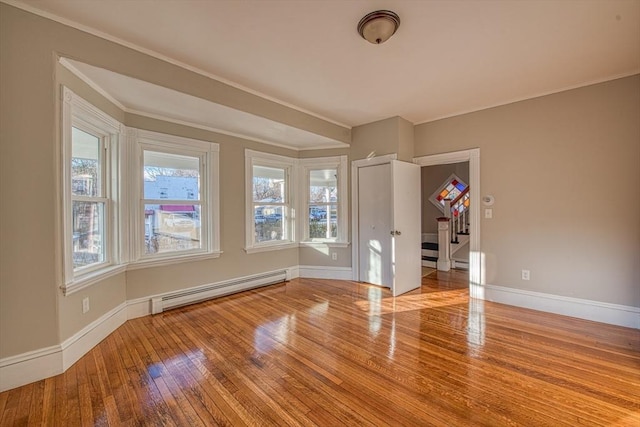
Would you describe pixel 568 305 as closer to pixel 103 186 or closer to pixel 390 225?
pixel 390 225

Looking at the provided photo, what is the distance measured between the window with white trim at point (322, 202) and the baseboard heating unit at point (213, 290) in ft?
2.89

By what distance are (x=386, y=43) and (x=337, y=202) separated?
2.71m

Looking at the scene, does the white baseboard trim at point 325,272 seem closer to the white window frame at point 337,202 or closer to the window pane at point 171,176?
the white window frame at point 337,202

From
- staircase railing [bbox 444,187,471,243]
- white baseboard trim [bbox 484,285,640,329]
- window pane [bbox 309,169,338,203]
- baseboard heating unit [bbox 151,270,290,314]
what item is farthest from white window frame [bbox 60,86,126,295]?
staircase railing [bbox 444,187,471,243]

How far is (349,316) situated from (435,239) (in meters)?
4.01

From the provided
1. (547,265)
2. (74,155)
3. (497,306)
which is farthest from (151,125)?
(547,265)

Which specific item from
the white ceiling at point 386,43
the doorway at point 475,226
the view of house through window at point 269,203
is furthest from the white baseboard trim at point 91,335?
the doorway at point 475,226

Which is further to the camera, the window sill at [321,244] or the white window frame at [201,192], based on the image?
the window sill at [321,244]

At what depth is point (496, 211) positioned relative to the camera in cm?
356

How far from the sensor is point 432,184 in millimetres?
6418

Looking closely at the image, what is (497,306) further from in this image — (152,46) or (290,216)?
(152,46)

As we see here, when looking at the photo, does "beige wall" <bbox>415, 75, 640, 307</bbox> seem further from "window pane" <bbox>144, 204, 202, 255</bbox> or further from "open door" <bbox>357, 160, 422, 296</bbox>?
"window pane" <bbox>144, 204, 202, 255</bbox>

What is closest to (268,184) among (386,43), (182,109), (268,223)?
(268,223)

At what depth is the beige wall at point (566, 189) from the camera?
9.09 ft
